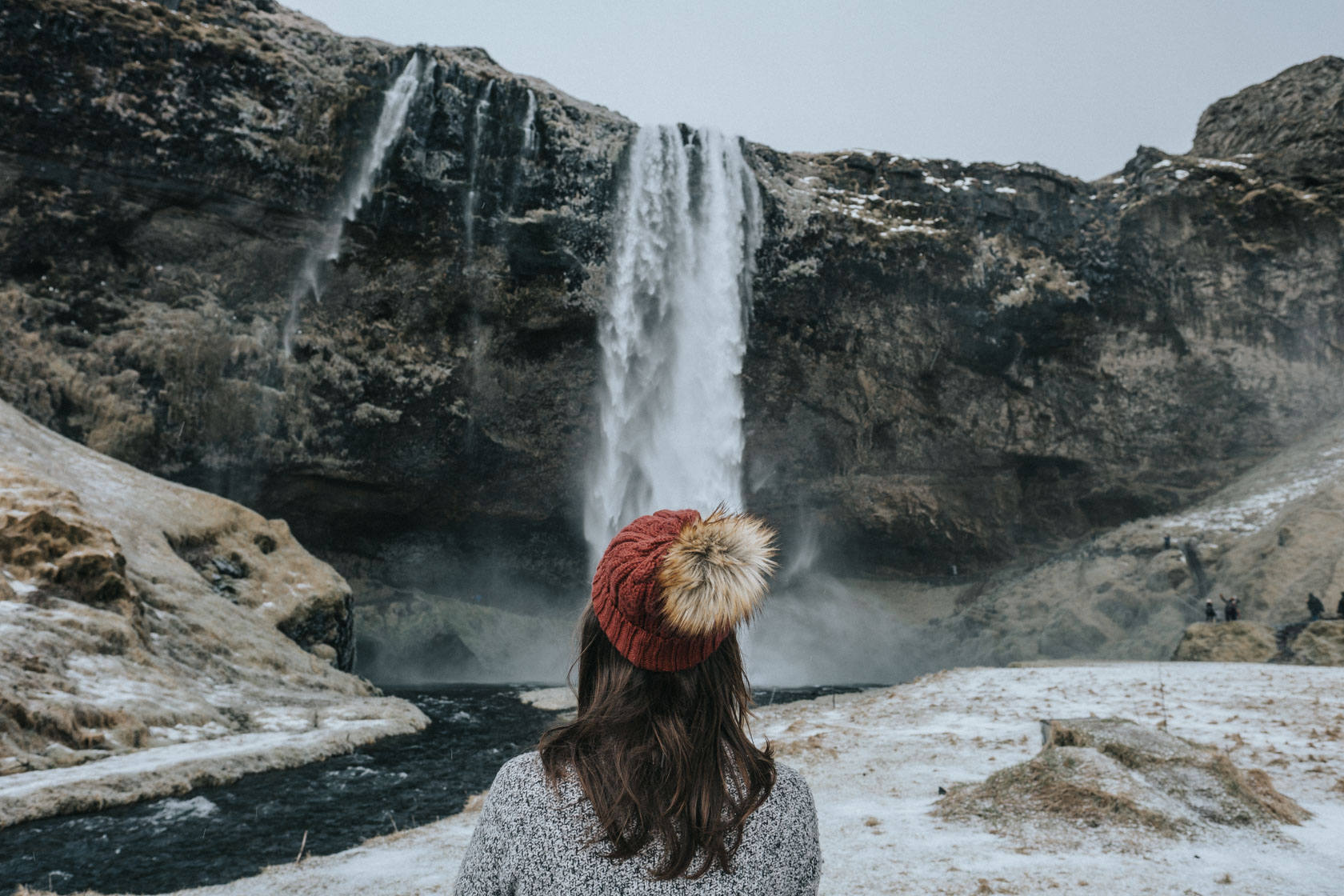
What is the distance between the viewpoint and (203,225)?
27203mm

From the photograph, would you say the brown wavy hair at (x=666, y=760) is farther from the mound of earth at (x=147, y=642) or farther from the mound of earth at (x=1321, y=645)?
the mound of earth at (x=1321, y=645)

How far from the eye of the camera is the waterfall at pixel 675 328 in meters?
30.1

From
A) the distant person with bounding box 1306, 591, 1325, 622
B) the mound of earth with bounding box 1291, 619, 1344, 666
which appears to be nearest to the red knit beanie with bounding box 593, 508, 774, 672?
the mound of earth with bounding box 1291, 619, 1344, 666

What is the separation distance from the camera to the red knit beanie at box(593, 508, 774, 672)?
1674mm

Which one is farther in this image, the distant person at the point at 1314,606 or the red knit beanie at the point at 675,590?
the distant person at the point at 1314,606

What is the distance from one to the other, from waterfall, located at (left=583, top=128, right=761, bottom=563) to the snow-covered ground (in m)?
18.5

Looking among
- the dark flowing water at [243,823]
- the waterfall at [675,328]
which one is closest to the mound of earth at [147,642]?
the dark flowing water at [243,823]

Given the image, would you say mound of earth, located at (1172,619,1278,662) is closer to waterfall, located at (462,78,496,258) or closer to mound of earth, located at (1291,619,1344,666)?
mound of earth, located at (1291,619,1344,666)

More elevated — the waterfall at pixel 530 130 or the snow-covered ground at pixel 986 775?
the waterfall at pixel 530 130

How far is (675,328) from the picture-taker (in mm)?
31344

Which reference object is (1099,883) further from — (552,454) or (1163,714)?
(552,454)

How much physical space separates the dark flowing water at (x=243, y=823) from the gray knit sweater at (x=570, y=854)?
7221 millimetres

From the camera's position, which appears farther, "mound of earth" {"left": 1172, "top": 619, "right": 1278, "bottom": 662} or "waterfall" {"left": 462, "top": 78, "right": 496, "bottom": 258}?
"waterfall" {"left": 462, "top": 78, "right": 496, "bottom": 258}

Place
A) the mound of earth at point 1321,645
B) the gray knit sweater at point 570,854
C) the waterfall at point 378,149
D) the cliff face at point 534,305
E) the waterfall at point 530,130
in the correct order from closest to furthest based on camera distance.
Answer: the gray knit sweater at point 570,854
the mound of earth at point 1321,645
the cliff face at point 534,305
the waterfall at point 378,149
the waterfall at point 530,130
